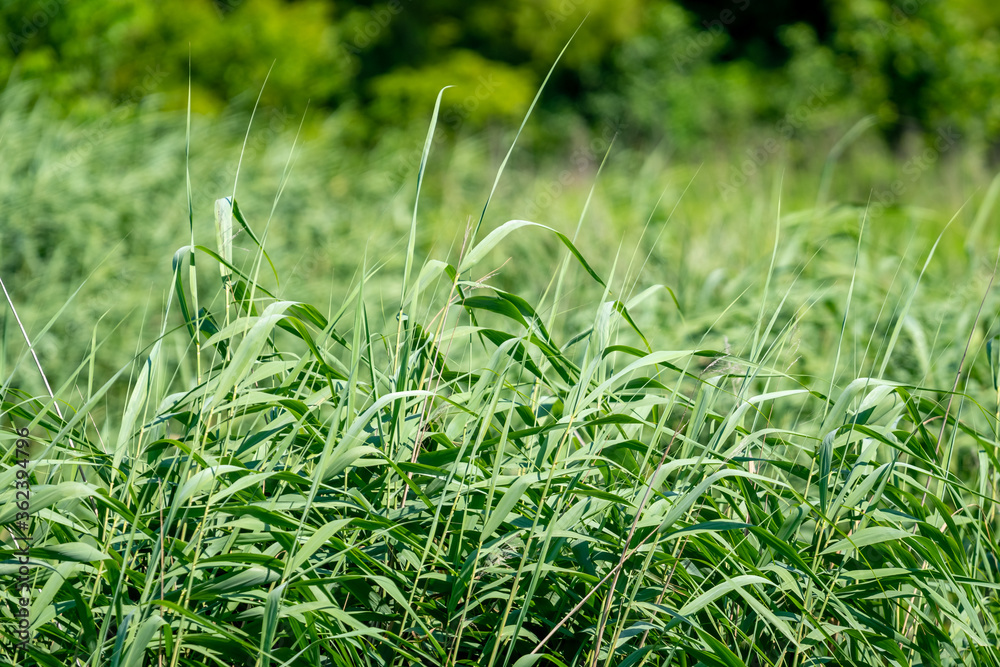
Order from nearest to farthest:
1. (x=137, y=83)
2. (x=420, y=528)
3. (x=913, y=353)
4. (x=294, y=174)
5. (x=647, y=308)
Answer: (x=420, y=528) < (x=913, y=353) < (x=647, y=308) < (x=294, y=174) < (x=137, y=83)

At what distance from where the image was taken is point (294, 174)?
6152 millimetres

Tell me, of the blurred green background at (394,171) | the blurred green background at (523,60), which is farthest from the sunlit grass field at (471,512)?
the blurred green background at (523,60)

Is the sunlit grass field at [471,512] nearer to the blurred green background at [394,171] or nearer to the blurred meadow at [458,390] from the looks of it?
the blurred meadow at [458,390]

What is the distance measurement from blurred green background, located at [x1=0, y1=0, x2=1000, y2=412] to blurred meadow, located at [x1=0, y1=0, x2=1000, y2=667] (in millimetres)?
49

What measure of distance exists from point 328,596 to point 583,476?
0.55 m

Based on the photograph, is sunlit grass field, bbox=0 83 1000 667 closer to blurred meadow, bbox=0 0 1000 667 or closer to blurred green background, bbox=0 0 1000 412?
blurred meadow, bbox=0 0 1000 667

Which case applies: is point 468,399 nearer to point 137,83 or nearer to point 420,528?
point 420,528

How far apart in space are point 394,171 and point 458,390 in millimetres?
5614

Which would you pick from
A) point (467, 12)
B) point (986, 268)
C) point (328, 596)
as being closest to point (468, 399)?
point (328, 596)

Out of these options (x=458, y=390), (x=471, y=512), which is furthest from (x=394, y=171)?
Result: (x=471, y=512)

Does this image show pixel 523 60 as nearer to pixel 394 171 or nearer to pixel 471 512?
pixel 394 171

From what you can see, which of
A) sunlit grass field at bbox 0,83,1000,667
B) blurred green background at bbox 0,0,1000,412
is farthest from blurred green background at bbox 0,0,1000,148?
sunlit grass field at bbox 0,83,1000,667

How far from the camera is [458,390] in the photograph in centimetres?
162

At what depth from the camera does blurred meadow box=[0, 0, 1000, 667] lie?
1.22 meters
